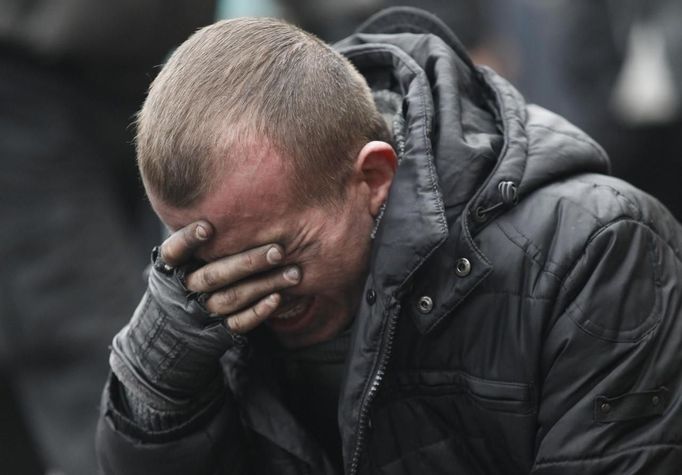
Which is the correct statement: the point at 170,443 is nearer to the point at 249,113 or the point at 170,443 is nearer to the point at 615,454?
the point at 249,113

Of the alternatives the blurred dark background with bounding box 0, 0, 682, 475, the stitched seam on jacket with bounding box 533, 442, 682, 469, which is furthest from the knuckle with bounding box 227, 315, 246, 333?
the blurred dark background with bounding box 0, 0, 682, 475


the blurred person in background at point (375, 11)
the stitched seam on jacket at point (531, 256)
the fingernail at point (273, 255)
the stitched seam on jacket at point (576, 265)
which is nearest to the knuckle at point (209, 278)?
the fingernail at point (273, 255)

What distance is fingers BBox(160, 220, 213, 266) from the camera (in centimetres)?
261

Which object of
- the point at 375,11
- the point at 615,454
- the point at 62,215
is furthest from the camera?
the point at 375,11

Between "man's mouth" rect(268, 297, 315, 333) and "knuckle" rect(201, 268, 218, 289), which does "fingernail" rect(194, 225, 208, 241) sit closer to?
"knuckle" rect(201, 268, 218, 289)

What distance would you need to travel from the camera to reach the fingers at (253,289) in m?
2.68

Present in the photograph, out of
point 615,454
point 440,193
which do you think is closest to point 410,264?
point 440,193

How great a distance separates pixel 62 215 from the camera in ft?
13.6

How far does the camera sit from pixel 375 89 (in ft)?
9.95

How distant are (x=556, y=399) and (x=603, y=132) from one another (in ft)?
11.6

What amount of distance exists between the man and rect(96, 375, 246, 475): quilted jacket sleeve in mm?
36

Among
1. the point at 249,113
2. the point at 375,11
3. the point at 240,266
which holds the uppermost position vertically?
the point at 249,113

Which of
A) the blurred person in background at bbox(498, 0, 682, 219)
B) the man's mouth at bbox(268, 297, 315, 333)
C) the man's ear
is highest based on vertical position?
the man's ear

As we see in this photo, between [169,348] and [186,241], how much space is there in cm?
27
